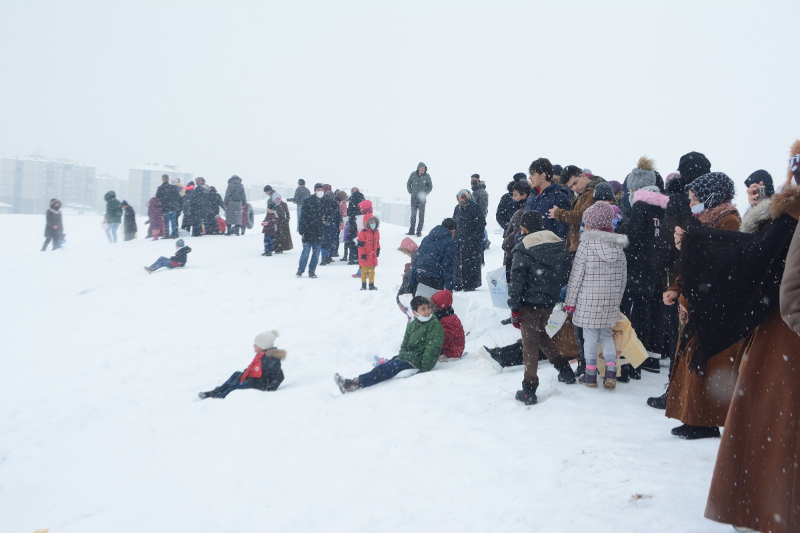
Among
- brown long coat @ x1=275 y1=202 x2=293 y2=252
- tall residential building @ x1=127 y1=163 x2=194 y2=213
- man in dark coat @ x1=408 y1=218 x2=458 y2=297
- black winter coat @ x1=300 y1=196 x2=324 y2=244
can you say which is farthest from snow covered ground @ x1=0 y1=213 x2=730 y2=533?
A: tall residential building @ x1=127 y1=163 x2=194 y2=213

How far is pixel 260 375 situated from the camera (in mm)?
7098

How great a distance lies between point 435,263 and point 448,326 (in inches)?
42.7

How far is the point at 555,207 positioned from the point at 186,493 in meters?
4.71

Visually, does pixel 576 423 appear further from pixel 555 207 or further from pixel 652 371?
pixel 555 207

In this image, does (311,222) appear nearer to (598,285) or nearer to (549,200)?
(549,200)

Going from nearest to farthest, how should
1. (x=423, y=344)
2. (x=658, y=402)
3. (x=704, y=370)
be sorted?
(x=704, y=370) → (x=658, y=402) → (x=423, y=344)

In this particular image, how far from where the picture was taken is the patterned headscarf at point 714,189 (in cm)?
415

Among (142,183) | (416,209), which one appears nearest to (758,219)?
(416,209)

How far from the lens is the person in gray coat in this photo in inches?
736

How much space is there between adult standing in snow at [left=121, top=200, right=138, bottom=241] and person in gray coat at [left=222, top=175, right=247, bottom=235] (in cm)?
333

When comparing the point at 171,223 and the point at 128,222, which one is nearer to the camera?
the point at 171,223

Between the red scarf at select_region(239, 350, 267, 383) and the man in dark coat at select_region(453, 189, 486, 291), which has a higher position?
the man in dark coat at select_region(453, 189, 486, 291)

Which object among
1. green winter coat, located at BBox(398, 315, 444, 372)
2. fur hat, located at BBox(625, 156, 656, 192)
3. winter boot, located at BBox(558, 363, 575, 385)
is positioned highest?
fur hat, located at BBox(625, 156, 656, 192)

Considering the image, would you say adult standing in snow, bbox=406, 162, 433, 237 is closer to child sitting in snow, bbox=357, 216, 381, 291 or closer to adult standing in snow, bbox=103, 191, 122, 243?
child sitting in snow, bbox=357, 216, 381, 291
